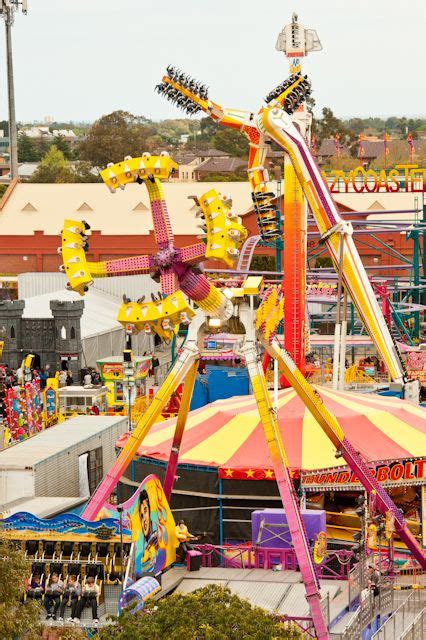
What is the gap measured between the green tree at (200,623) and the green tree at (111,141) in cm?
13235

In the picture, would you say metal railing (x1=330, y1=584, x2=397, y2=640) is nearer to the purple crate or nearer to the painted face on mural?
the purple crate

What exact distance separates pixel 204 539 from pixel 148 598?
7059 mm

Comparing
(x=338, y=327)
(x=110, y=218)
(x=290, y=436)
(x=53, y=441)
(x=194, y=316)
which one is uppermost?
(x=110, y=218)

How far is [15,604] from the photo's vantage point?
2406 cm

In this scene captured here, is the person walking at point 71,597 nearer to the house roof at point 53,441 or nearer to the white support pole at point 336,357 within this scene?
the house roof at point 53,441

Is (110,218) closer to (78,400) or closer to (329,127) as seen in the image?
(78,400)

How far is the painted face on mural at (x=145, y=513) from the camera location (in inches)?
1113

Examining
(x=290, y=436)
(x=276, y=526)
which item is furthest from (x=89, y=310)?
(x=276, y=526)

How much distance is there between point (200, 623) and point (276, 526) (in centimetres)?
736

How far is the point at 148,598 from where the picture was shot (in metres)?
25.6

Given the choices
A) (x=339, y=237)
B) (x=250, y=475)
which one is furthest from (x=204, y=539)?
(x=339, y=237)

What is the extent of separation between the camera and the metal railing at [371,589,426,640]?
1069 inches

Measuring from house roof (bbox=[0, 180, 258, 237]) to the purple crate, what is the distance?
6094cm

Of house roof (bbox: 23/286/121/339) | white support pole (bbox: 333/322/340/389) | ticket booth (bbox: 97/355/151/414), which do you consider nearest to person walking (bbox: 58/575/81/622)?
white support pole (bbox: 333/322/340/389)
